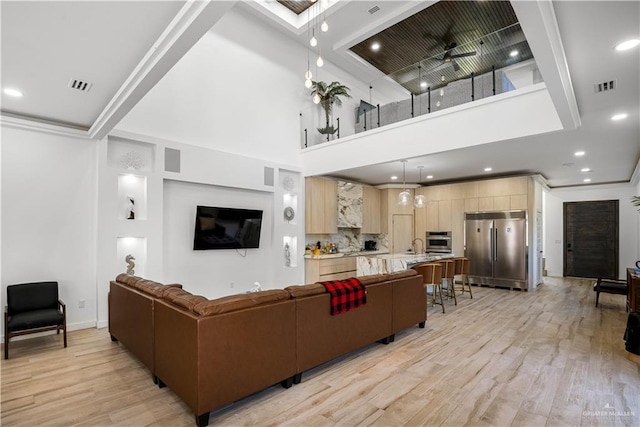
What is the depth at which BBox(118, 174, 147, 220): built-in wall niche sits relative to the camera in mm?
4996

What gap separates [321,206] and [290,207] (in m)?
0.75

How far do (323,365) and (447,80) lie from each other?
15.9ft

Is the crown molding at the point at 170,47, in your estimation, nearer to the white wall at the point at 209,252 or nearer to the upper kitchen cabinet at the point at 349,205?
the white wall at the point at 209,252

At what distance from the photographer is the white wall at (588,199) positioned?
8.38 metres

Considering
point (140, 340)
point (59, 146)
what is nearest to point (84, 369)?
point (140, 340)

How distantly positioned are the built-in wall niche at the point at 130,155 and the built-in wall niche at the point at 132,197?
0.54ft

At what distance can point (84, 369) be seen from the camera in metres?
3.24

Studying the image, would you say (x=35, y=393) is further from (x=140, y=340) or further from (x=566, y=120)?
(x=566, y=120)

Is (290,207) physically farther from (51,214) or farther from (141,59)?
(141,59)

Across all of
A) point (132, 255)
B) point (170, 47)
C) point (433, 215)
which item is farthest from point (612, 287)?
point (132, 255)

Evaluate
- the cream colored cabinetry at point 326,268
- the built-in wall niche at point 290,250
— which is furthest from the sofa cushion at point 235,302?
the built-in wall niche at point 290,250

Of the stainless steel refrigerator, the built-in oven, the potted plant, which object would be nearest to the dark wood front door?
the stainless steel refrigerator

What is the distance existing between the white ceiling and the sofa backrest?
2107 mm

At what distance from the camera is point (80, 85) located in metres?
3.15
